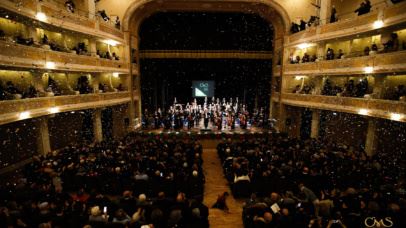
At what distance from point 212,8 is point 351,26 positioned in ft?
40.2

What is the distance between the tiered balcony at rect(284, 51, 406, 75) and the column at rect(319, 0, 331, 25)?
3270 millimetres

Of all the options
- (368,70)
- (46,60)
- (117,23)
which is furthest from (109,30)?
(368,70)

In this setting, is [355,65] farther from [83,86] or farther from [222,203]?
[83,86]

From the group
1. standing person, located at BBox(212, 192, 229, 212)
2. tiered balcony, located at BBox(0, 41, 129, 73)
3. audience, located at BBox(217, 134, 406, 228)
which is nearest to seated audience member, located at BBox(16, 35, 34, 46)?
tiered balcony, located at BBox(0, 41, 129, 73)

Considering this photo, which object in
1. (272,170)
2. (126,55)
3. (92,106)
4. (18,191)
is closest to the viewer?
(18,191)

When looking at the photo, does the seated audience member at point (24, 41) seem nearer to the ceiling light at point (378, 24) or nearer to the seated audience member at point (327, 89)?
the ceiling light at point (378, 24)

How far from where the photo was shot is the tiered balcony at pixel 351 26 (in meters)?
13.0

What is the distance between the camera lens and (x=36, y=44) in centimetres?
1404

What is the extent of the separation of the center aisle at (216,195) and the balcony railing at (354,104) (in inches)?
320

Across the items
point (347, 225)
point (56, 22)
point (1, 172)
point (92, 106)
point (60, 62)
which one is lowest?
point (1, 172)

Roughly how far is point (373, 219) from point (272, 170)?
420 centimetres

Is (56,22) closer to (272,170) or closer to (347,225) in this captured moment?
(272,170)

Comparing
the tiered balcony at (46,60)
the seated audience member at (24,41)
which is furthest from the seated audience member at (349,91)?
the seated audience member at (24,41)

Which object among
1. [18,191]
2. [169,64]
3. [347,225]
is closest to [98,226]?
[18,191]
